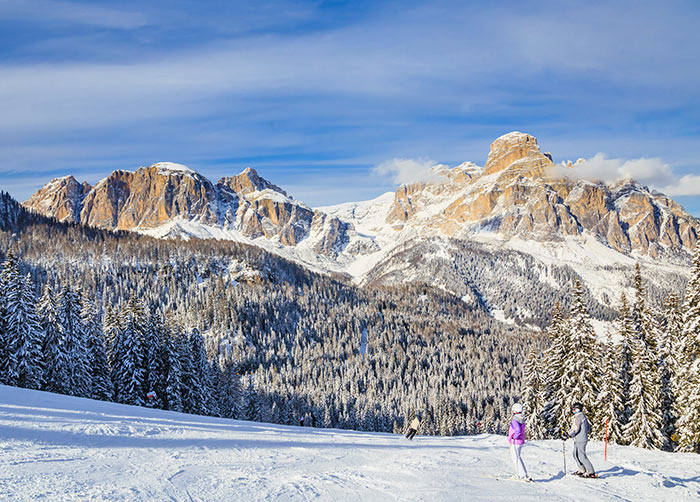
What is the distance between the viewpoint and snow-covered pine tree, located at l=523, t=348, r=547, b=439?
115ft

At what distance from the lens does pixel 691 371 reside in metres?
22.5

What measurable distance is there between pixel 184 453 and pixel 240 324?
435ft

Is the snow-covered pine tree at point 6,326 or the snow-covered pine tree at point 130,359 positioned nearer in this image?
the snow-covered pine tree at point 6,326

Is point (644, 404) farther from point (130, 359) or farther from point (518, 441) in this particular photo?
point (130, 359)

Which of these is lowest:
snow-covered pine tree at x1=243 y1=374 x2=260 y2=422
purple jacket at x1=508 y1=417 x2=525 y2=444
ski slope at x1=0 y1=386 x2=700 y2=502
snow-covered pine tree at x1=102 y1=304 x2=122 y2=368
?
snow-covered pine tree at x1=243 y1=374 x2=260 y2=422

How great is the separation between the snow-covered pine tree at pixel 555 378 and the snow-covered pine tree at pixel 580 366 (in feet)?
2.48

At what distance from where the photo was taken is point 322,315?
552 ft

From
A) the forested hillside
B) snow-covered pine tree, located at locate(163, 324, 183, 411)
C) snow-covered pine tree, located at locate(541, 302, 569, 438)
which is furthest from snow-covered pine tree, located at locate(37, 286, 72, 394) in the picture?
snow-covered pine tree, located at locate(541, 302, 569, 438)

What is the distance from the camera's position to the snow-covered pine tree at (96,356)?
35.5m

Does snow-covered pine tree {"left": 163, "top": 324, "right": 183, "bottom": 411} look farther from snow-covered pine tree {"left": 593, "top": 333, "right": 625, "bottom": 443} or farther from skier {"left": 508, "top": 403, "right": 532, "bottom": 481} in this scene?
skier {"left": 508, "top": 403, "right": 532, "bottom": 481}

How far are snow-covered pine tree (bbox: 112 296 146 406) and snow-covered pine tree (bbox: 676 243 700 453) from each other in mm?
35784

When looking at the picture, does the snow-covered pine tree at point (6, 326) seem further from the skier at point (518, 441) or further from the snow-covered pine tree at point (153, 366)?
the skier at point (518, 441)

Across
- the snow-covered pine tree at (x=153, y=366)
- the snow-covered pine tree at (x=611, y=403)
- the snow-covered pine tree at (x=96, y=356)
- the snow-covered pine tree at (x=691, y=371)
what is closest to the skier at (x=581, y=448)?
the snow-covered pine tree at (x=691, y=371)

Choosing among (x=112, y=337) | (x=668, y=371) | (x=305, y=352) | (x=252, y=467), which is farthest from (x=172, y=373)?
(x=305, y=352)
